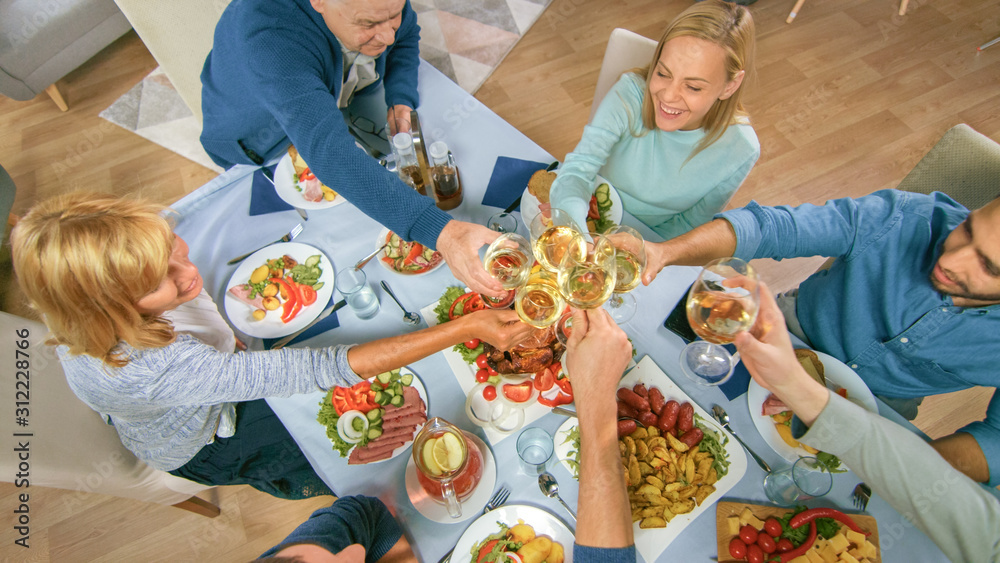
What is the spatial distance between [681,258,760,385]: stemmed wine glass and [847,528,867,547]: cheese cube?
47 centimetres

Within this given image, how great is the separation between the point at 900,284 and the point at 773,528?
0.87m

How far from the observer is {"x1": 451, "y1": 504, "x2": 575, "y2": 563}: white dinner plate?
4.22ft

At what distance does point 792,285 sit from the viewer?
2.89 metres

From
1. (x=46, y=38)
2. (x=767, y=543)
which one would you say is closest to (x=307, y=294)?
(x=767, y=543)

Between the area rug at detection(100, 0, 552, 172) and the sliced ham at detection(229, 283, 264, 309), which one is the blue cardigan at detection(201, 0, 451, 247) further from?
the area rug at detection(100, 0, 552, 172)

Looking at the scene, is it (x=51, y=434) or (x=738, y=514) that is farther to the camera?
(x=51, y=434)

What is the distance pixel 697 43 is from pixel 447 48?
2.88 metres

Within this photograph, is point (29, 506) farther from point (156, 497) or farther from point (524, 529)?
point (524, 529)

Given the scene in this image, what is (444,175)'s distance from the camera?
1791 mm

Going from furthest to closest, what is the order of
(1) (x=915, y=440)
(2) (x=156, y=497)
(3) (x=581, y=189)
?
(2) (x=156, y=497) < (3) (x=581, y=189) < (1) (x=915, y=440)

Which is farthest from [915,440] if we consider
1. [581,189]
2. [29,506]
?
[29,506]

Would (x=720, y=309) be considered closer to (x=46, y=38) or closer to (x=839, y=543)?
(x=839, y=543)

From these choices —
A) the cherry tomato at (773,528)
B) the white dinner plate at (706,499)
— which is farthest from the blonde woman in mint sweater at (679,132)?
the cherry tomato at (773,528)

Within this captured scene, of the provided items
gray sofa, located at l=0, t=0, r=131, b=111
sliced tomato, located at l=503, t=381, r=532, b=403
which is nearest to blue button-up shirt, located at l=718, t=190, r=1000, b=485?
sliced tomato, located at l=503, t=381, r=532, b=403
